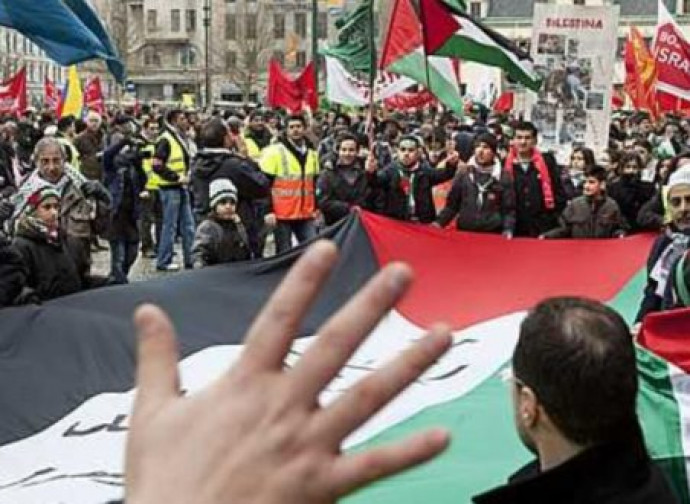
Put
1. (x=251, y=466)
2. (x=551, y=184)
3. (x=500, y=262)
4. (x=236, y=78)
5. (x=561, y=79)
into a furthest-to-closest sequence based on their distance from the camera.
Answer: (x=236, y=78) → (x=561, y=79) → (x=551, y=184) → (x=500, y=262) → (x=251, y=466)

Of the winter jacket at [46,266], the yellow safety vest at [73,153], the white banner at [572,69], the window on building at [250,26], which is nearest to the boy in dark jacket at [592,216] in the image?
the white banner at [572,69]

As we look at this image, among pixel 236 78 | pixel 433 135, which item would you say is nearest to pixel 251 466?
pixel 433 135

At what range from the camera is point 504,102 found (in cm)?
3053

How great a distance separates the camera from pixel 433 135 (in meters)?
17.2

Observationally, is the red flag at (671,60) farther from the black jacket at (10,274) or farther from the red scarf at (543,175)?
the black jacket at (10,274)

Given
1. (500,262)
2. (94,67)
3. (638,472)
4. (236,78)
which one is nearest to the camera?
(638,472)

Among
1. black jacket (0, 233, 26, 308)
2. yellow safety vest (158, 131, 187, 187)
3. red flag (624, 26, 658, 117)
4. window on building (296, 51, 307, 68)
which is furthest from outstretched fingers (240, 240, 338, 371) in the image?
window on building (296, 51, 307, 68)

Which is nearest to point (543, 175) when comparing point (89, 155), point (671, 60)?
point (89, 155)

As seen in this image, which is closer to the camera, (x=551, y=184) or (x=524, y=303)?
(x=524, y=303)

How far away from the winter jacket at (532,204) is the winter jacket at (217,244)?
3106 mm

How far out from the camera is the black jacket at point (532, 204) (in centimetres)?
1091

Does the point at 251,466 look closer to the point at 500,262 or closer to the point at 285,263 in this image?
the point at 285,263

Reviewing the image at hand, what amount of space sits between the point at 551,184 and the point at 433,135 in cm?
625

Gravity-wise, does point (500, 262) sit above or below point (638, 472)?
below
